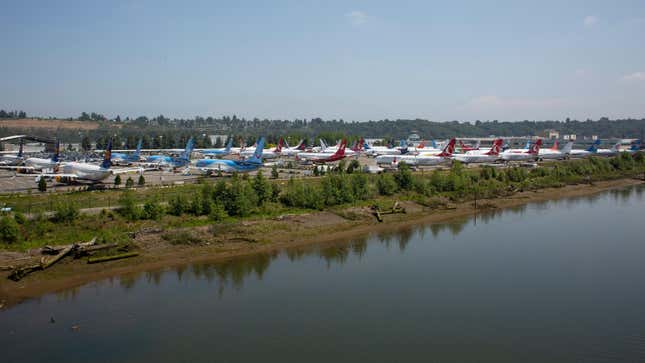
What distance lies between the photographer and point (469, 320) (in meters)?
23.2

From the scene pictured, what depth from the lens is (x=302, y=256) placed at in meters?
35.1

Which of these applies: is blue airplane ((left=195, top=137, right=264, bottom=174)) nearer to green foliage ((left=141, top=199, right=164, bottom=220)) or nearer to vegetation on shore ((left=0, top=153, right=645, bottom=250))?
vegetation on shore ((left=0, top=153, right=645, bottom=250))

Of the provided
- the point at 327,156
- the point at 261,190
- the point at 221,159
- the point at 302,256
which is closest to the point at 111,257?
the point at 302,256

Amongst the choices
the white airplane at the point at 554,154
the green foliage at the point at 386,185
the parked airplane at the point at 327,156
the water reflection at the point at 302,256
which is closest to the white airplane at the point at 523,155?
the white airplane at the point at 554,154

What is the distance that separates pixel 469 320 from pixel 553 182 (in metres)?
58.1

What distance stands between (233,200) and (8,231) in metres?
16.1

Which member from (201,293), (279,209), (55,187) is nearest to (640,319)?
(201,293)

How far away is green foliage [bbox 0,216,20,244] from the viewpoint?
30.7 meters

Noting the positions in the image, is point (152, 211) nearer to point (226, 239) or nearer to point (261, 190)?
point (226, 239)

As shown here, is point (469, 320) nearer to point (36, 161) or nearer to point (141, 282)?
point (141, 282)

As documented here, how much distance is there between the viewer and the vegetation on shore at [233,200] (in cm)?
3303

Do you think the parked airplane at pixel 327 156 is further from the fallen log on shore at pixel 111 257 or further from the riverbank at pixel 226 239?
the fallen log on shore at pixel 111 257

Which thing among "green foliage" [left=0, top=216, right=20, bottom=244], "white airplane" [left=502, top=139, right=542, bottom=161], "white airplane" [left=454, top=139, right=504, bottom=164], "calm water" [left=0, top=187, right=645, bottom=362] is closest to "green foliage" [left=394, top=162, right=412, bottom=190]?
"calm water" [left=0, top=187, right=645, bottom=362]

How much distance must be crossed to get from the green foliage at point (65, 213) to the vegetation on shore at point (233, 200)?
0.20 ft
